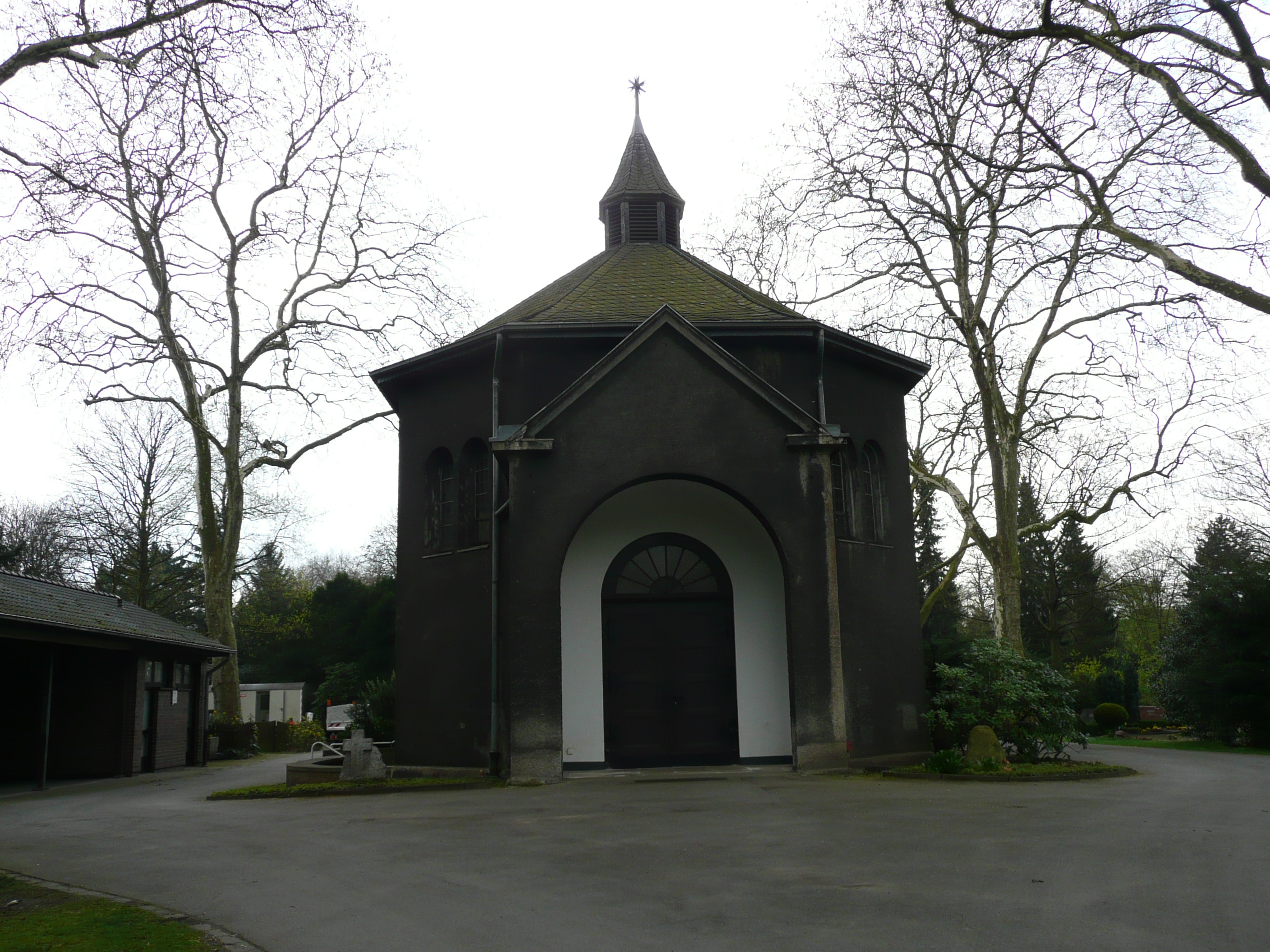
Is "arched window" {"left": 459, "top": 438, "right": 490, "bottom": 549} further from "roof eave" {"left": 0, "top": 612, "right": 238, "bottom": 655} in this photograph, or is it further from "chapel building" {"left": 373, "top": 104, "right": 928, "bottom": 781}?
Result: "roof eave" {"left": 0, "top": 612, "right": 238, "bottom": 655}

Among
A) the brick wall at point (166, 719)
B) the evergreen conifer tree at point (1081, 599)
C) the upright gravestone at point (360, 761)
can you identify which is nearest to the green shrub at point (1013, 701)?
the upright gravestone at point (360, 761)

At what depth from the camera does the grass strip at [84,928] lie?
5891mm

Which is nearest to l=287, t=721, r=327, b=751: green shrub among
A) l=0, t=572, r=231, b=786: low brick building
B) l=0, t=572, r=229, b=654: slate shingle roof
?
l=0, t=572, r=229, b=654: slate shingle roof

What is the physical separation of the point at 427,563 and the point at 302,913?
1074 centimetres

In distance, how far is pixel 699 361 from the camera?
594 inches

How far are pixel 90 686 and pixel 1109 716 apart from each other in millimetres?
30362

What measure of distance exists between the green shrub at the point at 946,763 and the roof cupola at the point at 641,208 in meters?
12.3

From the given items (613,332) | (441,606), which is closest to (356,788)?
(441,606)

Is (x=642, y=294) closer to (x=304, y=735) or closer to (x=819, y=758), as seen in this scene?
(x=819, y=758)

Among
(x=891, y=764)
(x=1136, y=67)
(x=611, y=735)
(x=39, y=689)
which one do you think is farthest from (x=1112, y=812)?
(x=39, y=689)

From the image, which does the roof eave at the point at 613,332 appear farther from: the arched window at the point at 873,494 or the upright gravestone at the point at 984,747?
the upright gravestone at the point at 984,747

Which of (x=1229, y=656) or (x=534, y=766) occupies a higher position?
(x=1229, y=656)

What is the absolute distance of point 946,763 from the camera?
45.2 ft

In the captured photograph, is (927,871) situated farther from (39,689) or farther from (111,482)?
(111,482)
